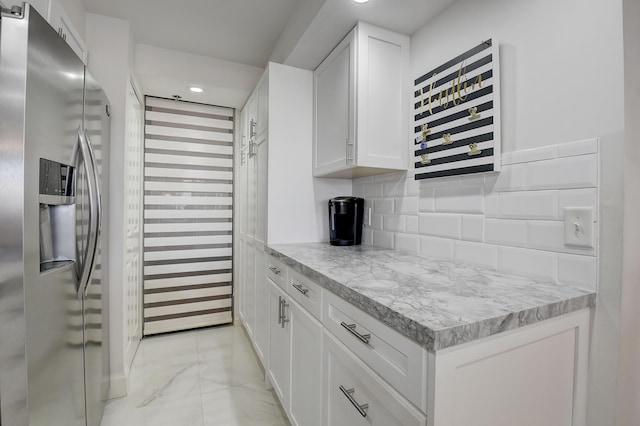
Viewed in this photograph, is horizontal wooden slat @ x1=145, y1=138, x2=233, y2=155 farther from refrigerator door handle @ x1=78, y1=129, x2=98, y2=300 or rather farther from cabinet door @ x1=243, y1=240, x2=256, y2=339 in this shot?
refrigerator door handle @ x1=78, y1=129, x2=98, y2=300

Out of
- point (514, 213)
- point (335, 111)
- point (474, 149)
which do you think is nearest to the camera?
point (514, 213)

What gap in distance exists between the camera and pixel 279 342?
1629 millimetres

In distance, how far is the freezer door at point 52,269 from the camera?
0.86 meters

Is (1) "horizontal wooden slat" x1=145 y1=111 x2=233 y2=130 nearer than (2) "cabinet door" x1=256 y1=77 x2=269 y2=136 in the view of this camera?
No

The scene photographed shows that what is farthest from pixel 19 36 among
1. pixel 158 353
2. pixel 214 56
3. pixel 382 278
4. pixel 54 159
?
pixel 158 353

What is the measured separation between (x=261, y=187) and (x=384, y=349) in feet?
5.10

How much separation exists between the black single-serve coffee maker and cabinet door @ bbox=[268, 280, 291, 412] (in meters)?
0.50

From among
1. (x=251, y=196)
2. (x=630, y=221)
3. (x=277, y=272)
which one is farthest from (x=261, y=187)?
(x=630, y=221)

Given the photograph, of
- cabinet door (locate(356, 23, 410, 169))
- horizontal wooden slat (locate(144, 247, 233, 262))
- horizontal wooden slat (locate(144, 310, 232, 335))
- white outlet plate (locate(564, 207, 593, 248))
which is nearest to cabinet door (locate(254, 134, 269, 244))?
cabinet door (locate(356, 23, 410, 169))

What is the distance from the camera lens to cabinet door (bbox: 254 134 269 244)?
1.97 metres

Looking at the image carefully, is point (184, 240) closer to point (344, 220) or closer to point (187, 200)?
point (187, 200)

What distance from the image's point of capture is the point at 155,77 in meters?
2.33

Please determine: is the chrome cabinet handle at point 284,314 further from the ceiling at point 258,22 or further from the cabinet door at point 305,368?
the ceiling at point 258,22

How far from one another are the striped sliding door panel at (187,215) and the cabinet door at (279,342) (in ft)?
4.53
